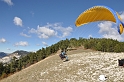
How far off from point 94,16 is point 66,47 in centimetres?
6117

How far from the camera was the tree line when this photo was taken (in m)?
72.8

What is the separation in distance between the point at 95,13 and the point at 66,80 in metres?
8.44

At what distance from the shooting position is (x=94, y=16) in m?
23.0

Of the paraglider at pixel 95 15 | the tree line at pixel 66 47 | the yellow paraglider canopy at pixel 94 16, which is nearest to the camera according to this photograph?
the paraglider at pixel 95 15

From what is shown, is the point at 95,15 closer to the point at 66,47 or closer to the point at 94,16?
the point at 94,16

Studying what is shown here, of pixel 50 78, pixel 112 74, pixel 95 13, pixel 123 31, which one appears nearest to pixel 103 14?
pixel 95 13

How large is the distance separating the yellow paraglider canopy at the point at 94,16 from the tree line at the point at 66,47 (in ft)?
124

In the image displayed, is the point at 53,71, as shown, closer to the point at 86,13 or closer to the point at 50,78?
the point at 50,78

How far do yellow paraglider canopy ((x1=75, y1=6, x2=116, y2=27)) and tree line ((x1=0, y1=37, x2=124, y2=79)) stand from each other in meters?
37.7

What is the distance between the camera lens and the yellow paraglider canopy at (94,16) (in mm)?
21092

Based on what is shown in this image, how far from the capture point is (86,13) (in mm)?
22156

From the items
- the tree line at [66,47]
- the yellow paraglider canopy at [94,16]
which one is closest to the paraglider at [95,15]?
the yellow paraglider canopy at [94,16]

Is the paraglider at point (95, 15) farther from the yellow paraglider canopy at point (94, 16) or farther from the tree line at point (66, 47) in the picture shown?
the tree line at point (66, 47)

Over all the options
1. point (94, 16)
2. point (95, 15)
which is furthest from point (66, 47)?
point (95, 15)
